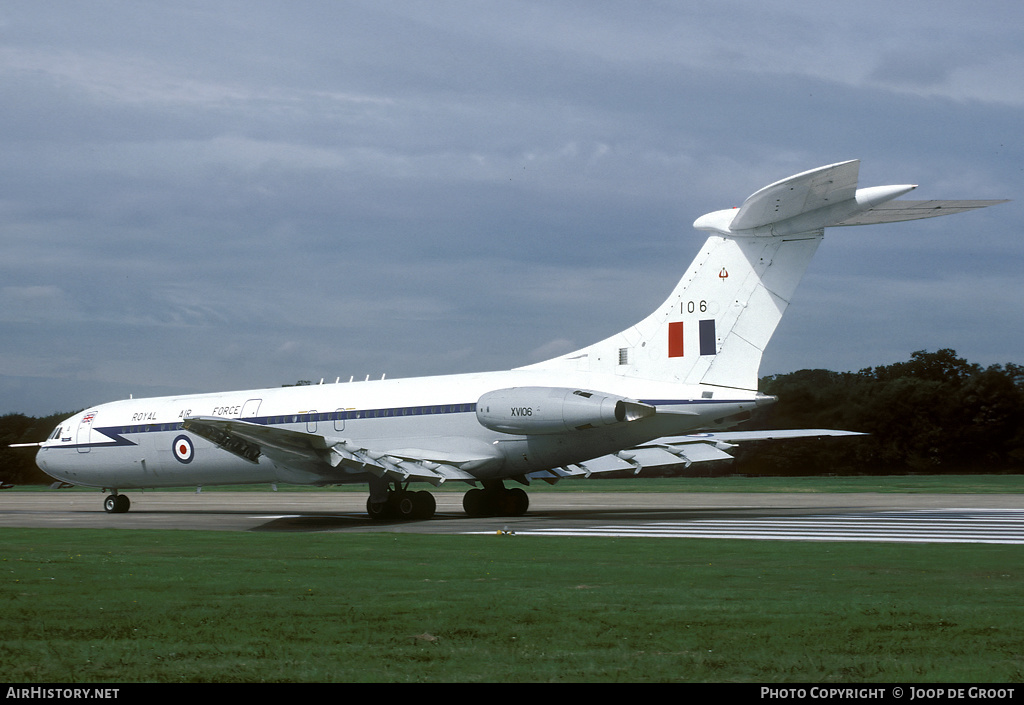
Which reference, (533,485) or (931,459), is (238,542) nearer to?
(533,485)

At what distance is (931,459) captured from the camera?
5762 cm

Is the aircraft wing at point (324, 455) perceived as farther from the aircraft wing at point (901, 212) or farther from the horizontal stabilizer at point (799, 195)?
the aircraft wing at point (901, 212)

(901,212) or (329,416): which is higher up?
(901,212)

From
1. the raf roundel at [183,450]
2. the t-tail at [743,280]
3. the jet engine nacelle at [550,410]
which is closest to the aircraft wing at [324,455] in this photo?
the jet engine nacelle at [550,410]

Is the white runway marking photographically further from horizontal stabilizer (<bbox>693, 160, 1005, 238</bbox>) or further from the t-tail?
horizontal stabilizer (<bbox>693, 160, 1005, 238</bbox>)

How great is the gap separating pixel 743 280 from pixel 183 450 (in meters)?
Result: 16.0

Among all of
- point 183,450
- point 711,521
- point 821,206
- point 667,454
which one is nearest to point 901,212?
point 821,206

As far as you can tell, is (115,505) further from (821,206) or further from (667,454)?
(821,206)

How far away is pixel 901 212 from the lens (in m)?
20.8

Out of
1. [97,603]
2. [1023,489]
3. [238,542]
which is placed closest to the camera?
[97,603]

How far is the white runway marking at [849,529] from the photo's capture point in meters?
17.0

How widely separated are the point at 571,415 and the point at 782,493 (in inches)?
761

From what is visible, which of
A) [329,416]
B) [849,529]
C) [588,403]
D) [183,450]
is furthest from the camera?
[183,450]
